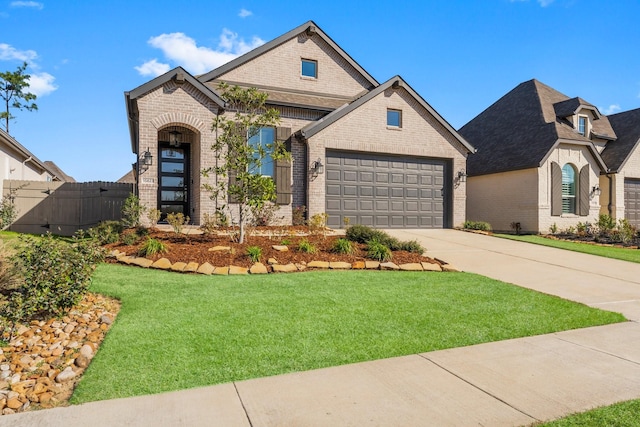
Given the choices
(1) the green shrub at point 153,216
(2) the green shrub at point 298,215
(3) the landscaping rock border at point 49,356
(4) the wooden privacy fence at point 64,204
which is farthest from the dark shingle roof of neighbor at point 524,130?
(3) the landscaping rock border at point 49,356

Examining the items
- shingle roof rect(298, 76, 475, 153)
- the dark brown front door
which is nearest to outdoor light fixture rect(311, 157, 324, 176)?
shingle roof rect(298, 76, 475, 153)

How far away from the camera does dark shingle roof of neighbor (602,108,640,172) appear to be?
1980 cm

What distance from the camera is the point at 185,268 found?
7250 mm

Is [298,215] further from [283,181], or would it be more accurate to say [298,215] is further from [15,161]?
[15,161]

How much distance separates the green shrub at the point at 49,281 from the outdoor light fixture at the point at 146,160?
682cm

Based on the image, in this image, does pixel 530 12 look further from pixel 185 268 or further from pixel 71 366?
pixel 71 366

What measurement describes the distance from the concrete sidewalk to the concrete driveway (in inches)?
83.9

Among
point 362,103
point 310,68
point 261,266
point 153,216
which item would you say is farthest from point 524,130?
point 153,216

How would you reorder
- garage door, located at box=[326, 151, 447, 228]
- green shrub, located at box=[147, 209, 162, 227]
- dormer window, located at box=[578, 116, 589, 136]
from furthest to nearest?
1. dormer window, located at box=[578, 116, 589, 136]
2. garage door, located at box=[326, 151, 447, 228]
3. green shrub, located at box=[147, 209, 162, 227]

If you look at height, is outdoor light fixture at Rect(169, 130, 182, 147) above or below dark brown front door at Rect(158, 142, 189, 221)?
above

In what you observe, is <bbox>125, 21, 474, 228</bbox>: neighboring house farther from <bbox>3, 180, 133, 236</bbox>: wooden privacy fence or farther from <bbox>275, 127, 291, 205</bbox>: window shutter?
<bbox>3, 180, 133, 236</bbox>: wooden privacy fence

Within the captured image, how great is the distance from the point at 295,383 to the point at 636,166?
948 inches

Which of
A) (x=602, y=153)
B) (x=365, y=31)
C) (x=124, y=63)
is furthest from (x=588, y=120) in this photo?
(x=124, y=63)

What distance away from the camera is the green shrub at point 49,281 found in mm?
4160
